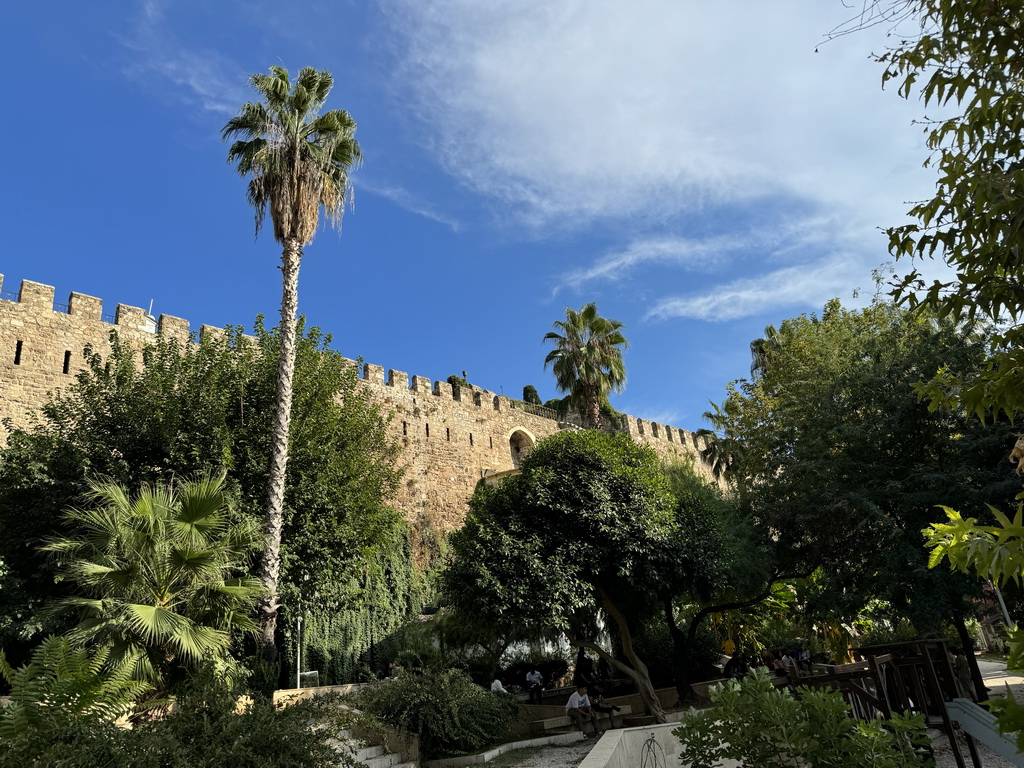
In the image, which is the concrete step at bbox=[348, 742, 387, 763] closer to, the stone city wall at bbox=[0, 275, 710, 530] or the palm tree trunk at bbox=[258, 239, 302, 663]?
the palm tree trunk at bbox=[258, 239, 302, 663]

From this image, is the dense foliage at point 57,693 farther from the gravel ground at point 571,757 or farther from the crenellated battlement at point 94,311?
the crenellated battlement at point 94,311

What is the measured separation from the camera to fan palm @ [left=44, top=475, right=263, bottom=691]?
7680 millimetres

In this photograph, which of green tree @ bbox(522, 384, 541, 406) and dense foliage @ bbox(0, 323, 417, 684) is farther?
green tree @ bbox(522, 384, 541, 406)

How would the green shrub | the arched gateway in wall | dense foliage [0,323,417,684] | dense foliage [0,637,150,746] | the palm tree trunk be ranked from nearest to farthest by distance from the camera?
the green shrub < dense foliage [0,637,150,746] < the palm tree trunk < dense foliage [0,323,417,684] < the arched gateway in wall

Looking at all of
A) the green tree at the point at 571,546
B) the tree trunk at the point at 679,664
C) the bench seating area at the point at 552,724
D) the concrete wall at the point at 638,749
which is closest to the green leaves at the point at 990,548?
the concrete wall at the point at 638,749

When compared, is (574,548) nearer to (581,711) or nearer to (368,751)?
(581,711)

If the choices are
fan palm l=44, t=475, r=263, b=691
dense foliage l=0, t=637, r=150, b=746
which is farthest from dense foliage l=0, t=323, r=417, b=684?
dense foliage l=0, t=637, r=150, b=746

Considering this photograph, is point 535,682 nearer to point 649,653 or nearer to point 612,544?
point 649,653

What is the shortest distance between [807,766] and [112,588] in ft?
24.1

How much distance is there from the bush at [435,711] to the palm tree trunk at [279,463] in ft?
7.06

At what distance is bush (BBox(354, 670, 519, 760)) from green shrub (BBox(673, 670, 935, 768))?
15.3 feet

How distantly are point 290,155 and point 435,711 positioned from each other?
990 cm

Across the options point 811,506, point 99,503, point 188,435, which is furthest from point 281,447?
point 811,506

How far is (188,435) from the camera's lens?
41.9ft
